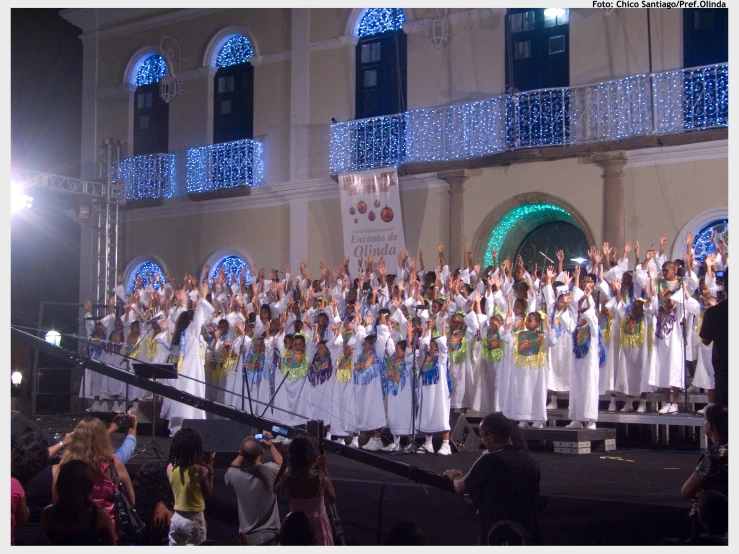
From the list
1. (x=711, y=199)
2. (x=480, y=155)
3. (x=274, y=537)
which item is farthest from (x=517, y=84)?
(x=274, y=537)

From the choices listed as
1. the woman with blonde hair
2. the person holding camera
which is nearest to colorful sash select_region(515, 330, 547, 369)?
the person holding camera

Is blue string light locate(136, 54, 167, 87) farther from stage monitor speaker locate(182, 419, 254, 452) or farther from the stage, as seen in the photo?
stage monitor speaker locate(182, 419, 254, 452)

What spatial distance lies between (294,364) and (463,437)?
7.88 feet

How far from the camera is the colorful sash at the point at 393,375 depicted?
988cm

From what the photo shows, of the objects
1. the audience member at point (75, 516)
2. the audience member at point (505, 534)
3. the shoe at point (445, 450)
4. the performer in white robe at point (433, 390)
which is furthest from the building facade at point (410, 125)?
the audience member at point (75, 516)

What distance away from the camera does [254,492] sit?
562 centimetres

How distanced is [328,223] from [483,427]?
33.6 ft

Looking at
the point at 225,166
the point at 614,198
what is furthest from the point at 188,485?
the point at 225,166

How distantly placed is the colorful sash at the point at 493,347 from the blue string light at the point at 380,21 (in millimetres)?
6436

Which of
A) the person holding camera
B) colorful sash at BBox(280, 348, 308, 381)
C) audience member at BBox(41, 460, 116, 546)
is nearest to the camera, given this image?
audience member at BBox(41, 460, 116, 546)

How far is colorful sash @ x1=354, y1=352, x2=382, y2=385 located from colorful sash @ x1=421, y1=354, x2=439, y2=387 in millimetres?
608

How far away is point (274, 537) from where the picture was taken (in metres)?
5.65

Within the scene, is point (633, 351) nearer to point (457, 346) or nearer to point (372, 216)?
point (457, 346)

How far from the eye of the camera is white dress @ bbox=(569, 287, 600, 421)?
30.5ft
